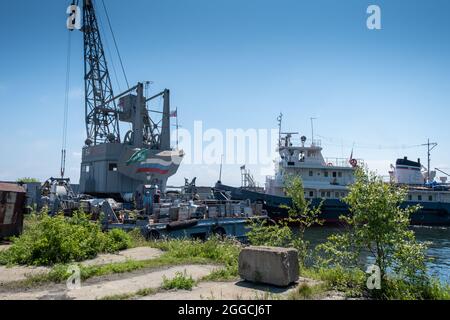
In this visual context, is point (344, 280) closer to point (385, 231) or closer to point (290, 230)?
point (385, 231)

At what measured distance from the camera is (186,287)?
620cm

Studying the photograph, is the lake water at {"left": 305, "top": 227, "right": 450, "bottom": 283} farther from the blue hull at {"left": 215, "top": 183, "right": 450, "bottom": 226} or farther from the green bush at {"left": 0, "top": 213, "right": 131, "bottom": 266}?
Answer: the green bush at {"left": 0, "top": 213, "right": 131, "bottom": 266}

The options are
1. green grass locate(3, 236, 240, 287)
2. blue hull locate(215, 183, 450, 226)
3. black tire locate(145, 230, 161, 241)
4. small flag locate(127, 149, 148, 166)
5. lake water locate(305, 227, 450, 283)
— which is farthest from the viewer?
blue hull locate(215, 183, 450, 226)

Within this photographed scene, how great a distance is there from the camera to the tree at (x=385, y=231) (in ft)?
19.3

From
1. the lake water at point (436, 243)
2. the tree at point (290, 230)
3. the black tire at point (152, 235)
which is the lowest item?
the lake water at point (436, 243)

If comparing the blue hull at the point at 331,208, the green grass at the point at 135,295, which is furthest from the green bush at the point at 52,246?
the blue hull at the point at 331,208

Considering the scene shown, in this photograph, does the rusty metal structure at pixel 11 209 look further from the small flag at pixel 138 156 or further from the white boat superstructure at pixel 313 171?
the white boat superstructure at pixel 313 171

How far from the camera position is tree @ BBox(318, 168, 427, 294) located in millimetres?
5891

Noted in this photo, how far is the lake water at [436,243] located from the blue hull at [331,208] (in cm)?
170

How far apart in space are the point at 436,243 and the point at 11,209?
24900 mm

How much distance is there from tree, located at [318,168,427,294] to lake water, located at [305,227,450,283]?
272 inches

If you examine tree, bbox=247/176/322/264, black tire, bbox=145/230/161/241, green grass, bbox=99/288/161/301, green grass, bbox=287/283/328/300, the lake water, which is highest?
tree, bbox=247/176/322/264

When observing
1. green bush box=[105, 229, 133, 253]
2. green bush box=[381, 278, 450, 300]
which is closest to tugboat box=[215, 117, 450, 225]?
green bush box=[105, 229, 133, 253]
